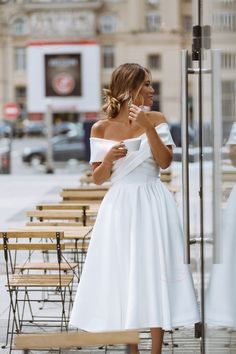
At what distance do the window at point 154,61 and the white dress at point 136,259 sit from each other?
7716cm

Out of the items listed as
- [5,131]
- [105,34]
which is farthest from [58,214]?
[105,34]

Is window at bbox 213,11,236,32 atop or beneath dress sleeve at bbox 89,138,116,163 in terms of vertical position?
atop

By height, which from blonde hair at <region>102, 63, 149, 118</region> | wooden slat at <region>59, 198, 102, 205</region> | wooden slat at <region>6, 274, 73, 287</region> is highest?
blonde hair at <region>102, 63, 149, 118</region>

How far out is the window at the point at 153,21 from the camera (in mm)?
81500

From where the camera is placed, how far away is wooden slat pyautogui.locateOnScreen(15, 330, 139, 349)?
12.4ft

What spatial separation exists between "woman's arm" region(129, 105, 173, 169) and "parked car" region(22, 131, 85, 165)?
105 ft

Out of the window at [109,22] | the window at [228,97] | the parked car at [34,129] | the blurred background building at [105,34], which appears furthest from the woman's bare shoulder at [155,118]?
the window at [109,22]

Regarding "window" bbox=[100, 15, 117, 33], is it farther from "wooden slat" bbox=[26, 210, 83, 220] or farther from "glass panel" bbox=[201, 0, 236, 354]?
"glass panel" bbox=[201, 0, 236, 354]

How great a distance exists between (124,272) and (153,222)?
1.07ft

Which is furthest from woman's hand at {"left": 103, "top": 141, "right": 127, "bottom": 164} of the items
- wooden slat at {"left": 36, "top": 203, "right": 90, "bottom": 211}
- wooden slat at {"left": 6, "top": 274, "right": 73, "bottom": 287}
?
wooden slat at {"left": 36, "top": 203, "right": 90, "bottom": 211}

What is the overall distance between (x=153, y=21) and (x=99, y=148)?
7808 centimetres

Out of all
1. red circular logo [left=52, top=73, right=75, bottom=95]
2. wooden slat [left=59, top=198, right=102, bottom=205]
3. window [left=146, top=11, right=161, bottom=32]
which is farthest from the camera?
window [left=146, top=11, right=161, bottom=32]

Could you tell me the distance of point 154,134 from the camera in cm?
524

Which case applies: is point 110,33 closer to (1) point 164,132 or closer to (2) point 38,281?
(2) point 38,281
